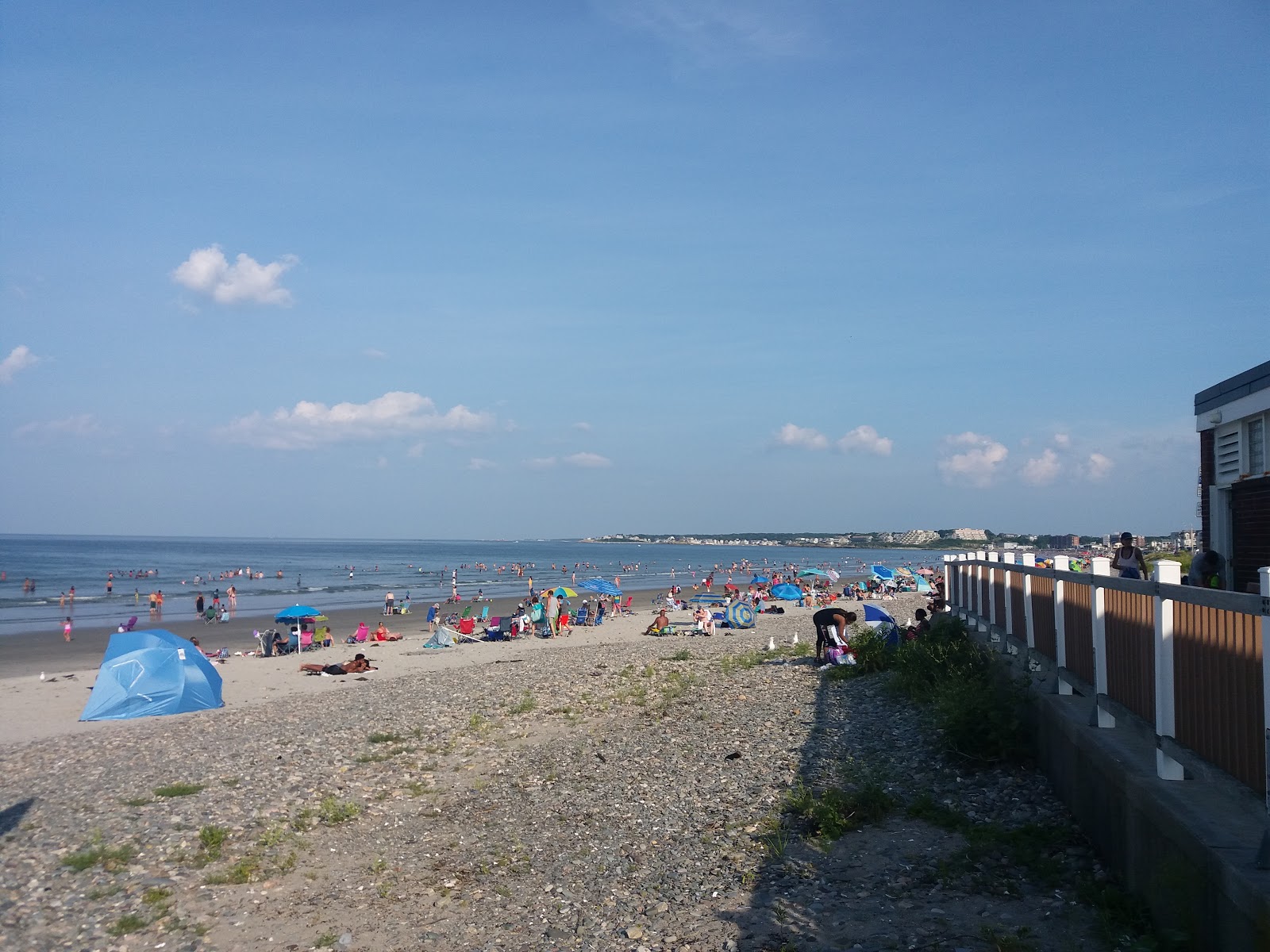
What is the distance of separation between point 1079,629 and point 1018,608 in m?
3.21

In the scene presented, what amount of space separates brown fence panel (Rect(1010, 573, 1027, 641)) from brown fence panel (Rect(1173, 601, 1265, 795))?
5044mm

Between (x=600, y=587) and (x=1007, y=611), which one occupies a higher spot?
(x=1007, y=611)

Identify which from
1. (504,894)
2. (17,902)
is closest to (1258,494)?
(504,894)

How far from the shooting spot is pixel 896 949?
549cm

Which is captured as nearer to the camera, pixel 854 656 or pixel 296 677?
pixel 854 656

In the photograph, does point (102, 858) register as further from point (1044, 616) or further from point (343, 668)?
point (343, 668)

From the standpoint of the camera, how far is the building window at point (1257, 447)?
11.5m

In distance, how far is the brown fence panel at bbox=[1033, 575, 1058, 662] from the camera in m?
8.52

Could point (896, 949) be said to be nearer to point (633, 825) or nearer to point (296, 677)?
point (633, 825)

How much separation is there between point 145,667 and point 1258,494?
55.2 ft

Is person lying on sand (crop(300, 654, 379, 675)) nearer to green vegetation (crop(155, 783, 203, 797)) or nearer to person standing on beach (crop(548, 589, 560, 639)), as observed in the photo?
person standing on beach (crop(548, 589, 560, 639))

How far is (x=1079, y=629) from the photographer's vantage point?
24.1 feet

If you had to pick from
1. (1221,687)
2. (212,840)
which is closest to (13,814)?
(212,840)

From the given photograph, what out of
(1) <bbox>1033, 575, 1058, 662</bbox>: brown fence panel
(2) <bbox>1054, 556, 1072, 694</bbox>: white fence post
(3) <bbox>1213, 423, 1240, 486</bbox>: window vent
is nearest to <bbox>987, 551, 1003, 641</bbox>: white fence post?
(1) <bbox>1033, 575, 1058, 662</bbox>: brown fence panel
